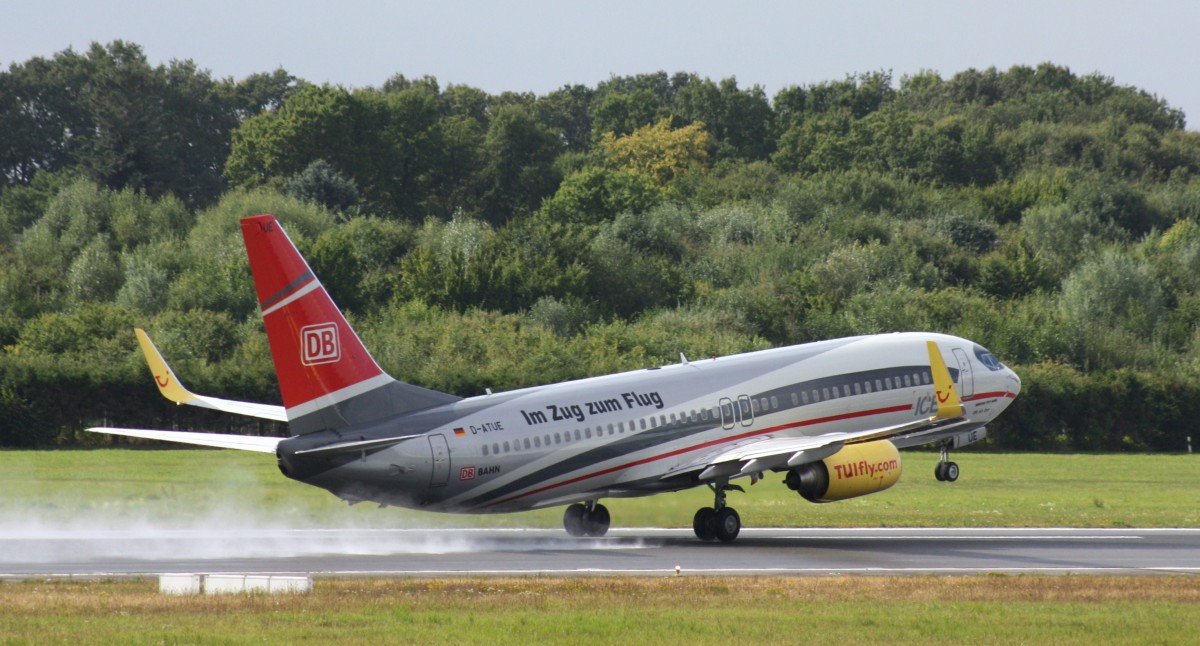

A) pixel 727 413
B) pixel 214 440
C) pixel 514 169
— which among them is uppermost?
pixel 514 169

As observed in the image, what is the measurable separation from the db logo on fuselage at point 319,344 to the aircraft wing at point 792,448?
904 centimetres

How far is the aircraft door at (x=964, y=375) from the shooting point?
46000mm

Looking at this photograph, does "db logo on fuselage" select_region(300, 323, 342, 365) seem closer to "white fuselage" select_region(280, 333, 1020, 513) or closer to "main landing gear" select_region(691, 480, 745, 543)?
"white fuselage" select_region(280, 333, 1020, 513)

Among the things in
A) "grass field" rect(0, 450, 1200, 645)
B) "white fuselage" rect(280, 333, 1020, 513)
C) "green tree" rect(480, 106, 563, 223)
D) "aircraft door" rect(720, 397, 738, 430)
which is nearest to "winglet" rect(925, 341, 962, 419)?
"white fuselage" rect(280, 333, 1020, 513)

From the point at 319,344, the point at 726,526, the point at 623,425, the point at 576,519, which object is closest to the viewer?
the point at 319,344

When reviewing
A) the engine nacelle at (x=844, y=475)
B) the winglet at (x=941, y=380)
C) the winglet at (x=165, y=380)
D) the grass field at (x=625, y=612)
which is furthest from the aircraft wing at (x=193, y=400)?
the winglet at (x=941, y=380)

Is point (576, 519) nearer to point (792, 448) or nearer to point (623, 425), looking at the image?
point (623, 425)

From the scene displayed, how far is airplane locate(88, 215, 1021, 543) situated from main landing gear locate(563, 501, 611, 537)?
4 cm

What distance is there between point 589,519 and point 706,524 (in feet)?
9.59

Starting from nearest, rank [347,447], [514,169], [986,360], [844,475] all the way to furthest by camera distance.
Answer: [347,447], [844,475], [986,360], [514,169]

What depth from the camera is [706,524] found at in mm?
39656

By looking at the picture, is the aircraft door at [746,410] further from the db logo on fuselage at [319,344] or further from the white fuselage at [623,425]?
the db logo on fuselage at [319,344]

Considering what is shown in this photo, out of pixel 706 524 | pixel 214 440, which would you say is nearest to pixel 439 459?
pixel 214 440

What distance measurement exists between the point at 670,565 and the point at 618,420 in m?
5.13
